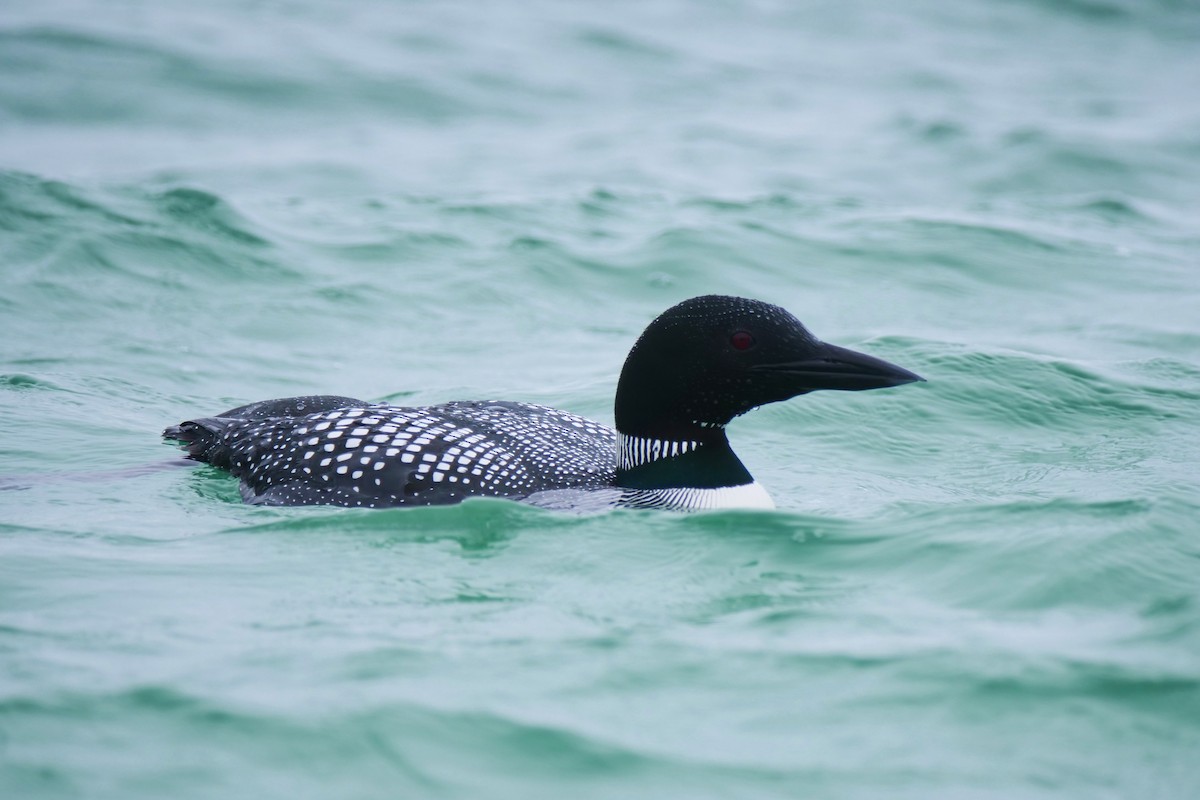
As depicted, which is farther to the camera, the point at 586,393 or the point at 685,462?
the point at 586,393

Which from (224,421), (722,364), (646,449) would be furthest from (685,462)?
(224,421)

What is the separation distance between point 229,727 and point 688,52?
12337mm

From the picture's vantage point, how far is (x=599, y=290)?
821 centimetres

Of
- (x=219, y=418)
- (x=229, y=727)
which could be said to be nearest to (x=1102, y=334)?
(x=219, y=418)

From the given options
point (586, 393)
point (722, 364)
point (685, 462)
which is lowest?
point (586, 393)

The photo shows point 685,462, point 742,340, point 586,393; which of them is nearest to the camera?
point 742,340

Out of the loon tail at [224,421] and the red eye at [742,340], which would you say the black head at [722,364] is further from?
the loon tail at [224,421]

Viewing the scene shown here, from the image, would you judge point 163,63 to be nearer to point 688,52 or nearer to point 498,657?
point 688,52

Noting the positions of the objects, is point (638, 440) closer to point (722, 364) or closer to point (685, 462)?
point (685, 462)

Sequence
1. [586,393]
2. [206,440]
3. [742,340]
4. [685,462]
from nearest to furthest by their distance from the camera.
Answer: [742,340]
[685,462]
[206,440]
[586,393]

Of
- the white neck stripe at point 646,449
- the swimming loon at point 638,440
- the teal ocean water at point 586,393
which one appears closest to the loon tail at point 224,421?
the teal ocean water at point 586,393

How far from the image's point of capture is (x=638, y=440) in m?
4.69

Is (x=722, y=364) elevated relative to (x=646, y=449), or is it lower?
elevated

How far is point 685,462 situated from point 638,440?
0.55 feet
